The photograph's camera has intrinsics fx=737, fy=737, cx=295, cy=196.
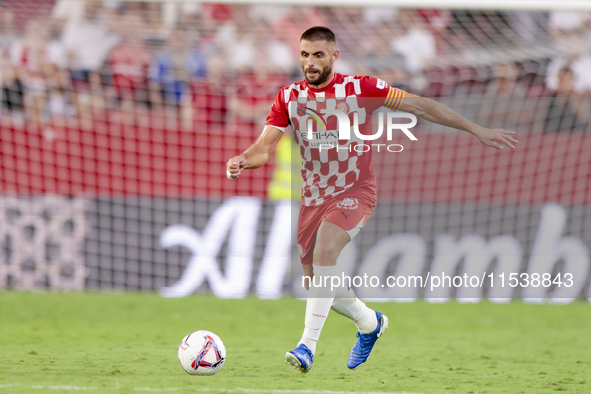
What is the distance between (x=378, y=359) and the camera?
19.1 ft

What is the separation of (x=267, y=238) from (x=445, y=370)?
4.72m

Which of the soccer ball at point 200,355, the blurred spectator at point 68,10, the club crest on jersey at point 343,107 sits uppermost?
the blurred spectator at point 68,10

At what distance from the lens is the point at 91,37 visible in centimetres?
1085

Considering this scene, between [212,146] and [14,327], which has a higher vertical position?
[212,146]

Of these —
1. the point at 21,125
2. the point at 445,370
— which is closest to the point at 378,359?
the point at 445,370

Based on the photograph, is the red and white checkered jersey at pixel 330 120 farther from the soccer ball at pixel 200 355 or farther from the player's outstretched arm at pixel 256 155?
the soccer ball at pixel 200 355

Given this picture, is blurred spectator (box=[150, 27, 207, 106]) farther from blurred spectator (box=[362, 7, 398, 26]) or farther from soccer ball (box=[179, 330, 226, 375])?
soccer ball (box=[179, 330, 226, 375])

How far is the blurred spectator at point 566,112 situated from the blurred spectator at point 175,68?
201 inches

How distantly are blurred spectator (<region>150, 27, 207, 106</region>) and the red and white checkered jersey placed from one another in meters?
5.86

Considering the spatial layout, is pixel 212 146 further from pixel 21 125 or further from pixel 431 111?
pixel 431 111

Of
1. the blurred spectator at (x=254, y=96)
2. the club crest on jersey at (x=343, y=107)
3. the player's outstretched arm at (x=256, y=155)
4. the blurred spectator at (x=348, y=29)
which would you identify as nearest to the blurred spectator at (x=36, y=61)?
the blurred spectator at (x=254, y=96)

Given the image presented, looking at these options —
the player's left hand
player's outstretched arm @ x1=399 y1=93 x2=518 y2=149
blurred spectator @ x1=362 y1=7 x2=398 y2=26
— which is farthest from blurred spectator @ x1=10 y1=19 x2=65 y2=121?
the player's left hand

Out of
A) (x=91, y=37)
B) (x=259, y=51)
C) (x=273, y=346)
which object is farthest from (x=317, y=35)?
(x=259, y=51)

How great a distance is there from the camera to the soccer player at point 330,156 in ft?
15.7
